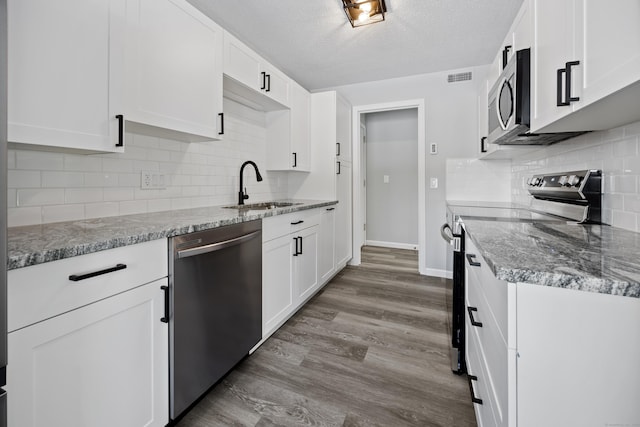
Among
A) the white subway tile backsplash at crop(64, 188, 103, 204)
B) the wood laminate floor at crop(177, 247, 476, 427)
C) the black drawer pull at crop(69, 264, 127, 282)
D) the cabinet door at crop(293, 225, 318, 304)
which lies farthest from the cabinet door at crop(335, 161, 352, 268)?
the black drawer pull at crop(69, 264, 127, 282)

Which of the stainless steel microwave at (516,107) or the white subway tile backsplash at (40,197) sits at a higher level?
the stainless steel microwave at (516,107)

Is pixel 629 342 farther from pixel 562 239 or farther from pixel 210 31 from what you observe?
pixel 210 31

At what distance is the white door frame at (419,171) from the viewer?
11.3 ft

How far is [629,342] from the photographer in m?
0.59

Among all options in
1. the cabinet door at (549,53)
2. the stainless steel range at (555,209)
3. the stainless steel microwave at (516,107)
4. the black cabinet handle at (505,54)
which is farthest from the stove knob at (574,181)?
the black cabinet handle at (505,54)

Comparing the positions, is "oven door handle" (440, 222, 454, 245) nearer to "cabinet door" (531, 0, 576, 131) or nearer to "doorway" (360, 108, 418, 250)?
"cabinet door" (531, 0, 576, 131)

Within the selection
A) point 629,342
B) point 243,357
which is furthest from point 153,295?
point 629,342

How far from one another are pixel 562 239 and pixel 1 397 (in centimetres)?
168

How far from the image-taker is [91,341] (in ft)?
3.06

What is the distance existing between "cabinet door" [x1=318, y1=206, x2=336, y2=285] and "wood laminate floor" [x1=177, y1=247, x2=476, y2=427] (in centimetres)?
37

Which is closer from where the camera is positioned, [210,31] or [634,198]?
[634,198]

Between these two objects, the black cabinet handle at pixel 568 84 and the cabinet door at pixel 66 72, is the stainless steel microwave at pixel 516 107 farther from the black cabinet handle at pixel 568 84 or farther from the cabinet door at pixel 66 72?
the cabinet door at pixel 66 72

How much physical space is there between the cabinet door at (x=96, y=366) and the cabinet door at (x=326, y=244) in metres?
1.79

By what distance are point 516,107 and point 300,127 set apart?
2080mm
